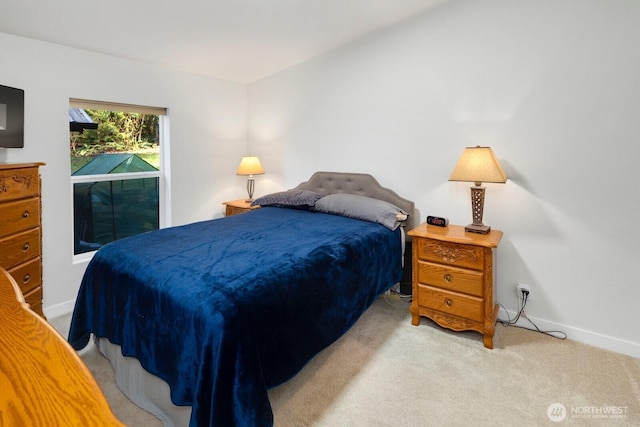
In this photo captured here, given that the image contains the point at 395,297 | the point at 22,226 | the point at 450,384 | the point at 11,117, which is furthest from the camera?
the point at 395,297

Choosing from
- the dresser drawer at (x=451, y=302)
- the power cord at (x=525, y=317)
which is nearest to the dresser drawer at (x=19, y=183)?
the dresser drawer at (x=451, y=302)

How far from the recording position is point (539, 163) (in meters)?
2.50

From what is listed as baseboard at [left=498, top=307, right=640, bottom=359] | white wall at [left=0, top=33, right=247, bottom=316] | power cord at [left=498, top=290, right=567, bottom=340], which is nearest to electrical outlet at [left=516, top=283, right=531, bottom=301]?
power cord at [left=498, top=290, right=567, bottom=340]

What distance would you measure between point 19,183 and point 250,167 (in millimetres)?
2183

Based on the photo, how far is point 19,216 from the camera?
2049mm

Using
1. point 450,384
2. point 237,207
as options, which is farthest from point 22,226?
point 450,384

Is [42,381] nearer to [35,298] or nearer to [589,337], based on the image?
[35,298]

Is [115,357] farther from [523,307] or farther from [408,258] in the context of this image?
[523,307]

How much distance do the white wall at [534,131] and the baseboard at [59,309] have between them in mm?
3019

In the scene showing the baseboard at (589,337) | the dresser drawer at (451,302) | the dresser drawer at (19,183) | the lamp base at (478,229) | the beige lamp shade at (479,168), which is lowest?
the baseboard at (589,337)

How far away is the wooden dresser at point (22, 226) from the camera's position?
6.36 ft

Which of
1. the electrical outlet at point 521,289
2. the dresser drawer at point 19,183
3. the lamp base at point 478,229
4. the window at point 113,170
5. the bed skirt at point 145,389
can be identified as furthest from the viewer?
the window at point 113,170

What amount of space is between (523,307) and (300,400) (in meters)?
1.92

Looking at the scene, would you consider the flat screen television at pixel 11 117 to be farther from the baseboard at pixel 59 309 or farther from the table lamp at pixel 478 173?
the table lamp at pixel 478 173
